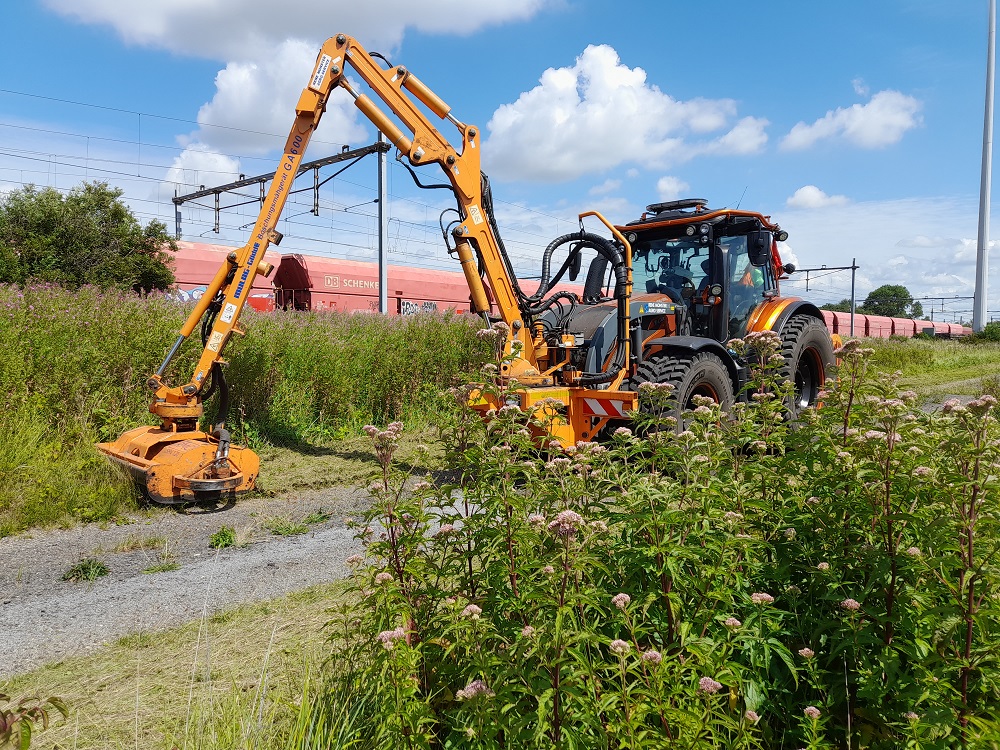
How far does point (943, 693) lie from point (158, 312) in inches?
308

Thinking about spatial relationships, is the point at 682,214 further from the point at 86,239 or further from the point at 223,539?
the point at 86,239

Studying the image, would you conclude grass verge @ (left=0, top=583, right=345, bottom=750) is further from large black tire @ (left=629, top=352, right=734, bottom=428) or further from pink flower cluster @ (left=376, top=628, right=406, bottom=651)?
large black tire @ (left=629, top=352, right=734, bottom=428)

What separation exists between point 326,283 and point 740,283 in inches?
533

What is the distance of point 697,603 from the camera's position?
7.29 feet

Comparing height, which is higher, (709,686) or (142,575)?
(709,686)

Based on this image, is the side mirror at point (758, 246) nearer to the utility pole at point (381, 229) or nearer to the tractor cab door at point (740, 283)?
the tractor cab door at point (740, 283)

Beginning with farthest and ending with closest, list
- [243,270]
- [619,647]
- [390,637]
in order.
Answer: [243,270] < [390,637] < [619,647]

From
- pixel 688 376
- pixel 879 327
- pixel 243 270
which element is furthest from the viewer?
pixel 879 327

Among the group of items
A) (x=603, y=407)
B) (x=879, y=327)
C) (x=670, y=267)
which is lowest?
(x=603, y=407)

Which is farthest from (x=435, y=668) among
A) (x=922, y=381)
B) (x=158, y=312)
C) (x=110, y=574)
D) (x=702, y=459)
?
(x=922, y=381)

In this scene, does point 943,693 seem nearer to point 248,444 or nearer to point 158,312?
point 248,444

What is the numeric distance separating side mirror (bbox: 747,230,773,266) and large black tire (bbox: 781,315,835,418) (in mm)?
862

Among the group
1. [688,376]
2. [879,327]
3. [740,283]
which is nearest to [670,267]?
[740,283]

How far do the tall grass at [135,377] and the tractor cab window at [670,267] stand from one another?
3.07 m
